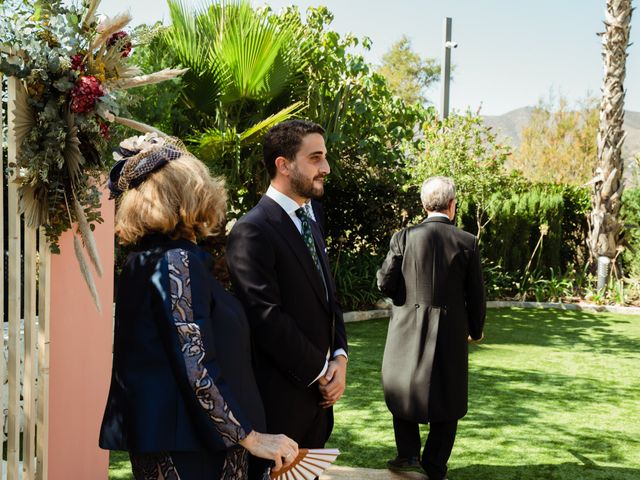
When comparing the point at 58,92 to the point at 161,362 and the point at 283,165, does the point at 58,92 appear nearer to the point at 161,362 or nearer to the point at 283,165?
the point at 283,165

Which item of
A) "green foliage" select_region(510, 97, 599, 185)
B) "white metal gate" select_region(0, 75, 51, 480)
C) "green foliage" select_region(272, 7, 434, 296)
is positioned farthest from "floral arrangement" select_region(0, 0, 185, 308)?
"green foliage" select_region(510, 97, 599, 185)

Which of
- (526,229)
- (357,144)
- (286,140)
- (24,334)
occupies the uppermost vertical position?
(357,144)

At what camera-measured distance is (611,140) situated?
13.0 metres

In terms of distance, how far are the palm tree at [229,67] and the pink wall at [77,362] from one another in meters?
5.08

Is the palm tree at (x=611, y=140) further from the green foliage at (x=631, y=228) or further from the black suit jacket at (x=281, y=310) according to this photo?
the black suit jacket at (x=281, y=310)

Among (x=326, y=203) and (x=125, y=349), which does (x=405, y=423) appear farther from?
(x=326, y=203)

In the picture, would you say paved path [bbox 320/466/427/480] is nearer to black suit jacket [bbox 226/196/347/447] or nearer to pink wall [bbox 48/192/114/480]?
pink wall [bbox 48/192/114/480]

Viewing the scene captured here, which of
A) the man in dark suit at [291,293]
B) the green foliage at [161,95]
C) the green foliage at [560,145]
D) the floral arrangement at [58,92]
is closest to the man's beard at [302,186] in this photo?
the man in dark suit at [291,293]

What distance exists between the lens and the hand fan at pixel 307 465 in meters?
2.38

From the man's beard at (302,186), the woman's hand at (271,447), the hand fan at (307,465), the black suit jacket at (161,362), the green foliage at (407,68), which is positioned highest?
the green foliage at (407,68)

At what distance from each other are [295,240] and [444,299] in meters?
1.73

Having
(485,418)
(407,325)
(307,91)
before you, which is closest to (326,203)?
(307,91)

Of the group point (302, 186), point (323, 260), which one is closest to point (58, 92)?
point (302, 186)

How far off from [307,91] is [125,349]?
29.0 ft
